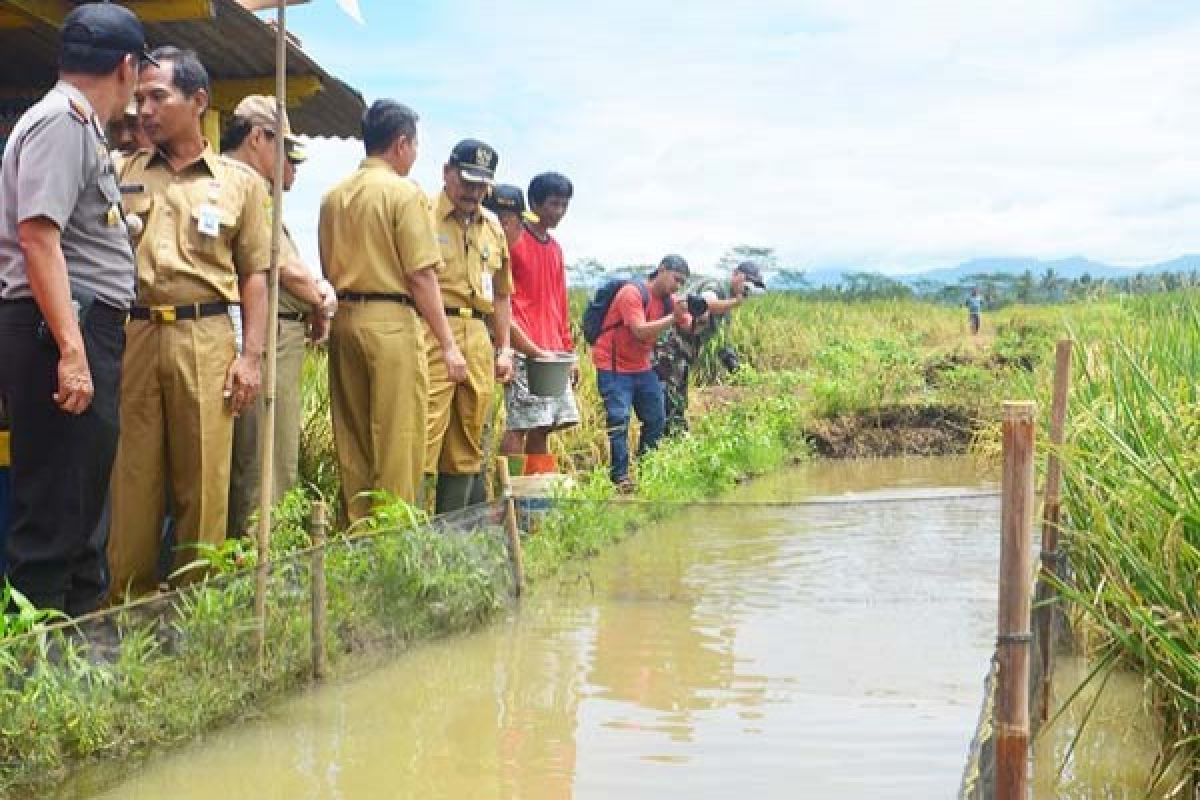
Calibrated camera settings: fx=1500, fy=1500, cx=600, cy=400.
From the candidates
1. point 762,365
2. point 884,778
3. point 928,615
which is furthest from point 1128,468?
point 762,365

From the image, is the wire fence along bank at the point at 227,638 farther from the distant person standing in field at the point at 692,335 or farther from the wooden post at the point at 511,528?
the distant person standing in field at the point at 692,335

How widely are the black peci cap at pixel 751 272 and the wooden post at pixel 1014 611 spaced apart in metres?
6.43

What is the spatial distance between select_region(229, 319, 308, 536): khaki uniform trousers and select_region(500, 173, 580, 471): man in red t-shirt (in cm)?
170

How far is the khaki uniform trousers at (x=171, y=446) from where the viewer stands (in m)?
4.25

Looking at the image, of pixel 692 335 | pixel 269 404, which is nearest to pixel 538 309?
pixel 692 335

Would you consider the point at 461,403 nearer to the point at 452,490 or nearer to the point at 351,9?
the point at 452,490

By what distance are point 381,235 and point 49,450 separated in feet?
6.30

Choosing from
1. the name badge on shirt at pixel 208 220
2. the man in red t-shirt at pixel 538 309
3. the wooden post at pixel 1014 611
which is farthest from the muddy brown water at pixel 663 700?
the name badge on shirt at pixel 208 220

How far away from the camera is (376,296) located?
5379mm

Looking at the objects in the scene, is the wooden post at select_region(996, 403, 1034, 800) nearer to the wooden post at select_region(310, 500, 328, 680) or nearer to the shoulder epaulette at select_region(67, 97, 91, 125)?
the wooden post at select_region(310, 500, 328, 680)

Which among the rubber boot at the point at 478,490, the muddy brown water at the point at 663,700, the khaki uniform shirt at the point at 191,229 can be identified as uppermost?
the khaki uniform shirt at the point at 191,229

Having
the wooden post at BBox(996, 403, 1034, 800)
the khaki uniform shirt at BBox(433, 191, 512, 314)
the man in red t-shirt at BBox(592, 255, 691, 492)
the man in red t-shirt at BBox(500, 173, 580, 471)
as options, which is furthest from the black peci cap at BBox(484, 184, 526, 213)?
the wooden post at BBox(996, 403, 1034, 800)

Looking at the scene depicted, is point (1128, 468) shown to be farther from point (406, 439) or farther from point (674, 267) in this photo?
point (674, 267)

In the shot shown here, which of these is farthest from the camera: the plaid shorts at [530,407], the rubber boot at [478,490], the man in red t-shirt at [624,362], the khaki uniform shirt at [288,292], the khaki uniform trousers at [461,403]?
the man in red t-shirt at [624,362]
